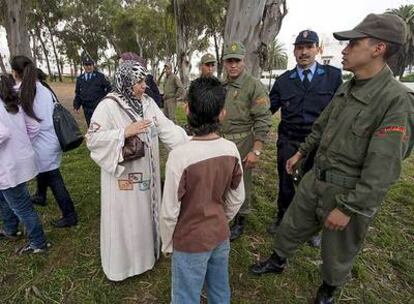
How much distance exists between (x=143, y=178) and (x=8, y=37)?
8.76m

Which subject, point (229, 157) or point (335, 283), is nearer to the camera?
point (229, 157)

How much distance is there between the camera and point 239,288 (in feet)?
9.03

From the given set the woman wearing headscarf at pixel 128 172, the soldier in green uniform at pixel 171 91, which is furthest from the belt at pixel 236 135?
the soldier in green uniform at pixel 171 91

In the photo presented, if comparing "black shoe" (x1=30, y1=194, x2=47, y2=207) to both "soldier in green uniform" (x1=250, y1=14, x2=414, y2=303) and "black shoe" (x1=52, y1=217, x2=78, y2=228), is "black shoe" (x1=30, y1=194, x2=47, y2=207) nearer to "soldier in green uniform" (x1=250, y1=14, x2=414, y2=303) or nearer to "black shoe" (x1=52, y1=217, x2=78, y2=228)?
"black shoe" (x1=52, y1=217, x2=78, y2=228)

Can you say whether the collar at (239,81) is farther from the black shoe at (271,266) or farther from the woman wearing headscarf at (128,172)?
the black shoe at (271,266)

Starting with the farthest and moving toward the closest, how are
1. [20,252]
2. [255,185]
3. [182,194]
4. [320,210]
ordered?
[255,185] < [20,252] < [320,210] < [182,194]

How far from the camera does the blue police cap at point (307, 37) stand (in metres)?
2.91

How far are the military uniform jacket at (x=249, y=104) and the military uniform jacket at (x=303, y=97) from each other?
0.74 feet

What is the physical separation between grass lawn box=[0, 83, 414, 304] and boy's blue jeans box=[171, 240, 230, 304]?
77 cm

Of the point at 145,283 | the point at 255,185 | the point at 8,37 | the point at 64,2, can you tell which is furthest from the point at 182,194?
the point at 64,2

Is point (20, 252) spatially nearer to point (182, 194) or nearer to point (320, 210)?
point (182, 194)

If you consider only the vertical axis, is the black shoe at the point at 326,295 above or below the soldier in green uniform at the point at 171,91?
below

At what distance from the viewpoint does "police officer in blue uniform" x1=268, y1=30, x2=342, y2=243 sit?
2979 millimetres

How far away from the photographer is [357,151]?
2037 mm
